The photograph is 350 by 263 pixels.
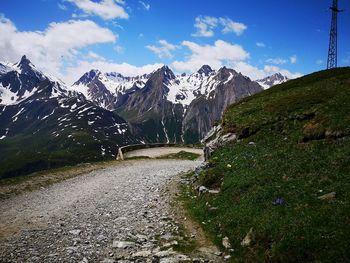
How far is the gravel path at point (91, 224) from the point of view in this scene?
1681cm

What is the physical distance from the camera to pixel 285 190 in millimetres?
19406

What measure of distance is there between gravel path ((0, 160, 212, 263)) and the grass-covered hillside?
3094mm

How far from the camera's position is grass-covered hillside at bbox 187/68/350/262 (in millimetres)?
14477

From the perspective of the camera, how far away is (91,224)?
69.3 ft

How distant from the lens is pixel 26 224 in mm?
20875

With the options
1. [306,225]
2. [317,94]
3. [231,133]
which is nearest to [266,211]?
[306,225]

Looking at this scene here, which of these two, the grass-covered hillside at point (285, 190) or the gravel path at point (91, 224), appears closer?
the grass-covered hillside at point (285, 190)

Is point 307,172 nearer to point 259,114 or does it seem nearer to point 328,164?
point 328,164

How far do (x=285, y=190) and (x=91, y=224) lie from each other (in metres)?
11.4

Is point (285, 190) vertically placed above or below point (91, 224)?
above

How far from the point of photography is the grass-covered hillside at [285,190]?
1448cm

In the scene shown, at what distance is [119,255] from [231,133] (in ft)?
87.1

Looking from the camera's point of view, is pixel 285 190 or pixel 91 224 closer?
pixel 285 190

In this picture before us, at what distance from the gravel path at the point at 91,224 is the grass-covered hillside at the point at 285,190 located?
122 inches
